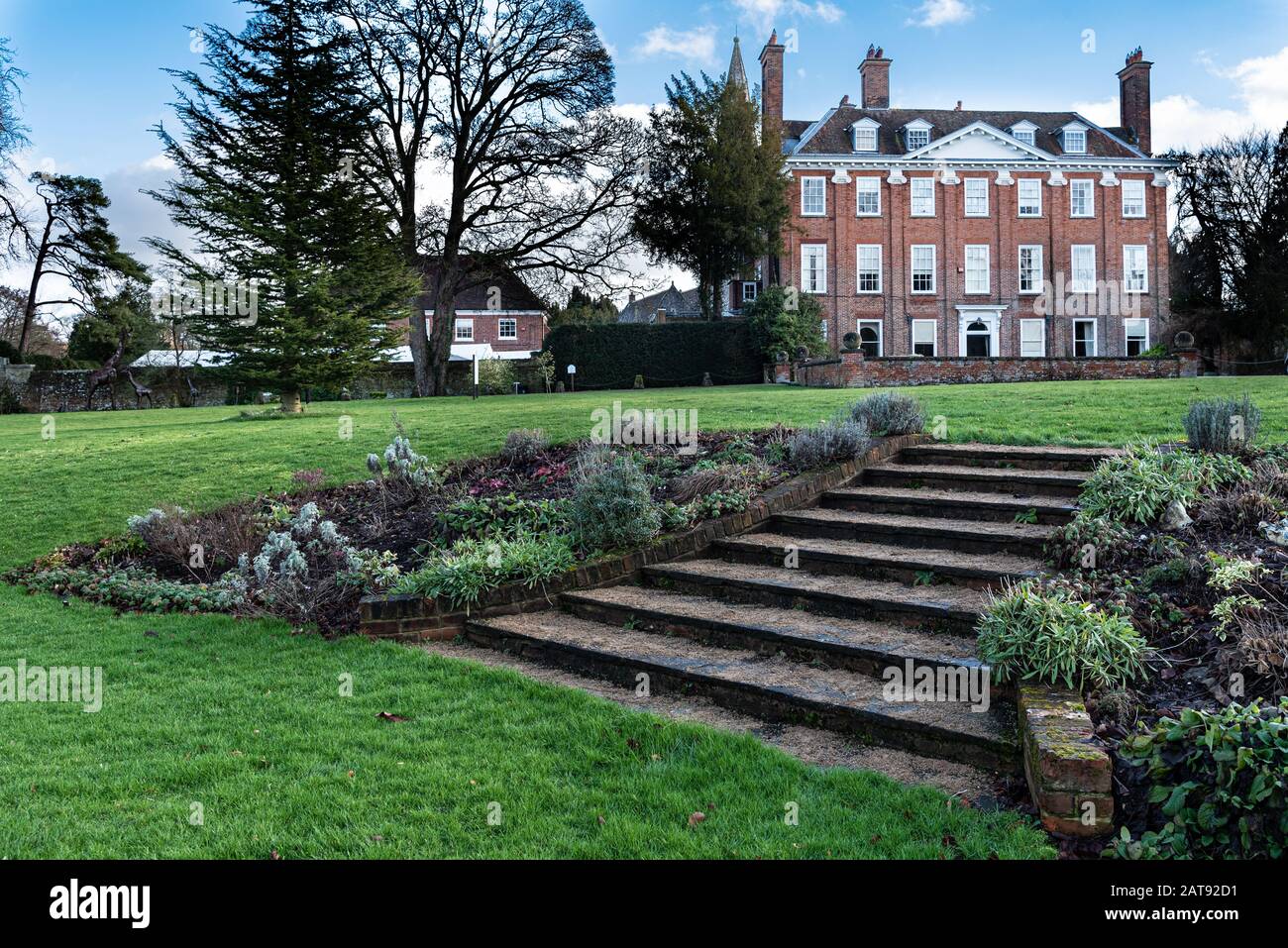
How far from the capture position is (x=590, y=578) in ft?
24.3

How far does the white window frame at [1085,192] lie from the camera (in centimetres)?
4134

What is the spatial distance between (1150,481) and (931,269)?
36793 millimetres

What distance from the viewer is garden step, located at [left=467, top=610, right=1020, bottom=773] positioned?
4418 millimetres

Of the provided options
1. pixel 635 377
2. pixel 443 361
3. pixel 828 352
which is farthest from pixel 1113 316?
pixel 443 361

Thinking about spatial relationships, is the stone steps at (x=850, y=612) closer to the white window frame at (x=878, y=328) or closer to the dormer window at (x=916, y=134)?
the white window frame at (x=878, y=328)

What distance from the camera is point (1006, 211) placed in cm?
4097

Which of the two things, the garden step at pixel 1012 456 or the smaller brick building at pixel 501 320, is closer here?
the garden step at pixel 1012 456

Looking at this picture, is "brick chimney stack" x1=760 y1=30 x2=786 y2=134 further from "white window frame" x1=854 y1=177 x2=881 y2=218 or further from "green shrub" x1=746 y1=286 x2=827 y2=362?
"green shrub" x1=746 y1=286 x2=827 y2=362

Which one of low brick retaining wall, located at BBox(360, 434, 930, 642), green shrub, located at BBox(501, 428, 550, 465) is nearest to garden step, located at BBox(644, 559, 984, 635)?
low brick retaining wall, located at BBox(360, 434, 930, 642)

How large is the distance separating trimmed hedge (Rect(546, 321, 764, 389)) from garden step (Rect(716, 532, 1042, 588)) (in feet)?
93.4

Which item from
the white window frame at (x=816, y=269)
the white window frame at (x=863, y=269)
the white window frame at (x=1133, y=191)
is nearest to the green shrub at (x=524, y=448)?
the white window frame at (x=816, y=269)

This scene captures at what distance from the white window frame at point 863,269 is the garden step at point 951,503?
3364 cm

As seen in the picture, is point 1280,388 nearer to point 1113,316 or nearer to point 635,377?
point 635,377
